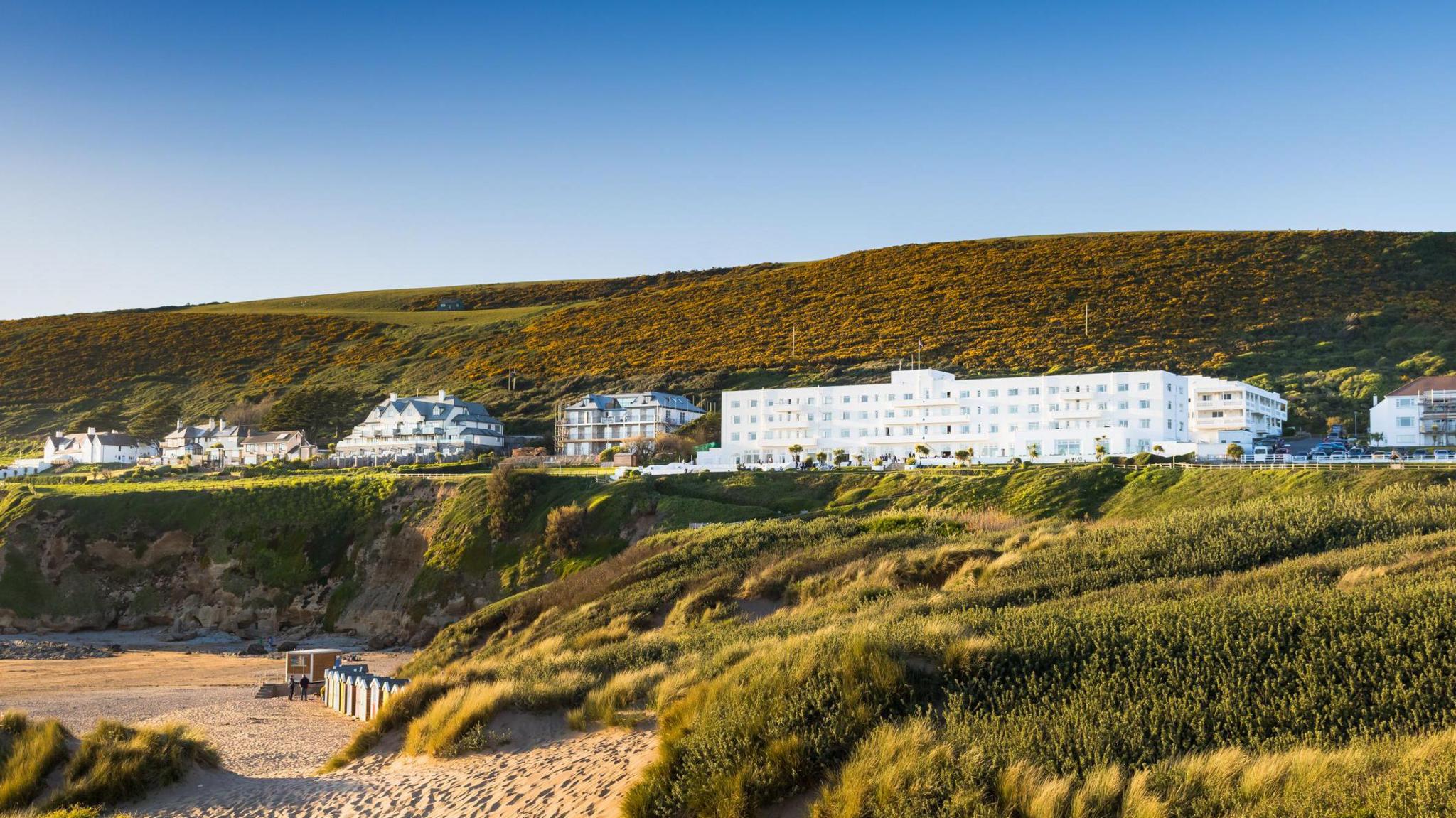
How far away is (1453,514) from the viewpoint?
2186 cm

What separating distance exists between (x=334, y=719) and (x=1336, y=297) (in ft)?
370

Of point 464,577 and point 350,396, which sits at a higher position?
point 350,396

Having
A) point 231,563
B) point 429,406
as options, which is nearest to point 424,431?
point 429,406

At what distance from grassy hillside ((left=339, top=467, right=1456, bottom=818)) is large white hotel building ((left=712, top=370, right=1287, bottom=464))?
50.8 m

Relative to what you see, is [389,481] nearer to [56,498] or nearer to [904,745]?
[56,498]

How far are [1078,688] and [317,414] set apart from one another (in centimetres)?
10747

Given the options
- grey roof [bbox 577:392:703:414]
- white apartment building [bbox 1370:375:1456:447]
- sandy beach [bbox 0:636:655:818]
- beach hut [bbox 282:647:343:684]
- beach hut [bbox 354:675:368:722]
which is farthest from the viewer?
grey roof [bbox 577:392:703:414]

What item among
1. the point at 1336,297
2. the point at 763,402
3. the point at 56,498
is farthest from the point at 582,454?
the point at 1336,297

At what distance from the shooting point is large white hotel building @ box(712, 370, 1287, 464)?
245 feet

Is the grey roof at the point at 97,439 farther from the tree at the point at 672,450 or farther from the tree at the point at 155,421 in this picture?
the tree at the point at 672,450

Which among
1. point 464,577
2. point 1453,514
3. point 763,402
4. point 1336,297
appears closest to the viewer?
point 1453,514

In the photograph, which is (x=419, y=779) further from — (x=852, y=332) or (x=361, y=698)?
(x=852, y=332)

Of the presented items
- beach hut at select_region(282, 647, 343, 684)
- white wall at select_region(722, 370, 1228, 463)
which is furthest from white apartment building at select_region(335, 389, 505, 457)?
beach hut at select_region(282, 647, 343, 684)

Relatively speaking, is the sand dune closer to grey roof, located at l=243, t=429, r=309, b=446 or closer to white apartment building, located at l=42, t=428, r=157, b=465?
grey roof, located at l=243, t=429, r=309, b=446
